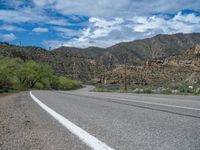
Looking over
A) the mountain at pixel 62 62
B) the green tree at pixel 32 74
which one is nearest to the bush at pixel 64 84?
the green tree at pixel 32 74

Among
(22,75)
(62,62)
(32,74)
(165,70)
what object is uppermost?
(62,62)

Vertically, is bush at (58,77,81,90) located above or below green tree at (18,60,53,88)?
below

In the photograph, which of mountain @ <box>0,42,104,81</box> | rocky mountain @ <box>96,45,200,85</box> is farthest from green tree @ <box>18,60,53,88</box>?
mountain @ <box>0,42,104,81</box>

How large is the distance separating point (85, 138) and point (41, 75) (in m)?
83.9

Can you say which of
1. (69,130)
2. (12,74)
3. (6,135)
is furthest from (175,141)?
(12,74)

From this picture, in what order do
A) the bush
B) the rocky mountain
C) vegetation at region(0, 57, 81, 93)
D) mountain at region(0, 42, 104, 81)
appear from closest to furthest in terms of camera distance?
vegetation at region(0, 57, 81, 93) < the rocky mountain < the bush < mountain at region(0, 42, 104, 81)

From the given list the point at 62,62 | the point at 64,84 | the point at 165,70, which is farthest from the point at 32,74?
the point at 62,62

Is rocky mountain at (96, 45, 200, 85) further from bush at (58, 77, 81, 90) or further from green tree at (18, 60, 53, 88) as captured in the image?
green tree at (18, 60, 53, 88)

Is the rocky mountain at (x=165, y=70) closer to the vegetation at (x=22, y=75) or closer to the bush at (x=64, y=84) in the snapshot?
the bush at (x=64, y=84)

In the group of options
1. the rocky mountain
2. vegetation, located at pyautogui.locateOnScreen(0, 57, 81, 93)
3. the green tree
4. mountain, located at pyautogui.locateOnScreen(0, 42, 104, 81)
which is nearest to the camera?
vegetation, located at pyautogui.locateOnScreen(0, 57, 81, 93)

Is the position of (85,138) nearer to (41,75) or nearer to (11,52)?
(41,75)

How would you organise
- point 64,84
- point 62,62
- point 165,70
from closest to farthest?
1. point 165,70
2. point 64,84
3. point 62,62

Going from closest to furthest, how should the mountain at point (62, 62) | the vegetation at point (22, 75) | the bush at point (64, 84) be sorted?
1. the vegetation at point (22, 75)
2. the bush at point (64, 84)
3. the mountain at point (62, 62)

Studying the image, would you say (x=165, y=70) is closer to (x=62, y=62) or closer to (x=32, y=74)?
(x=32, y=74)
